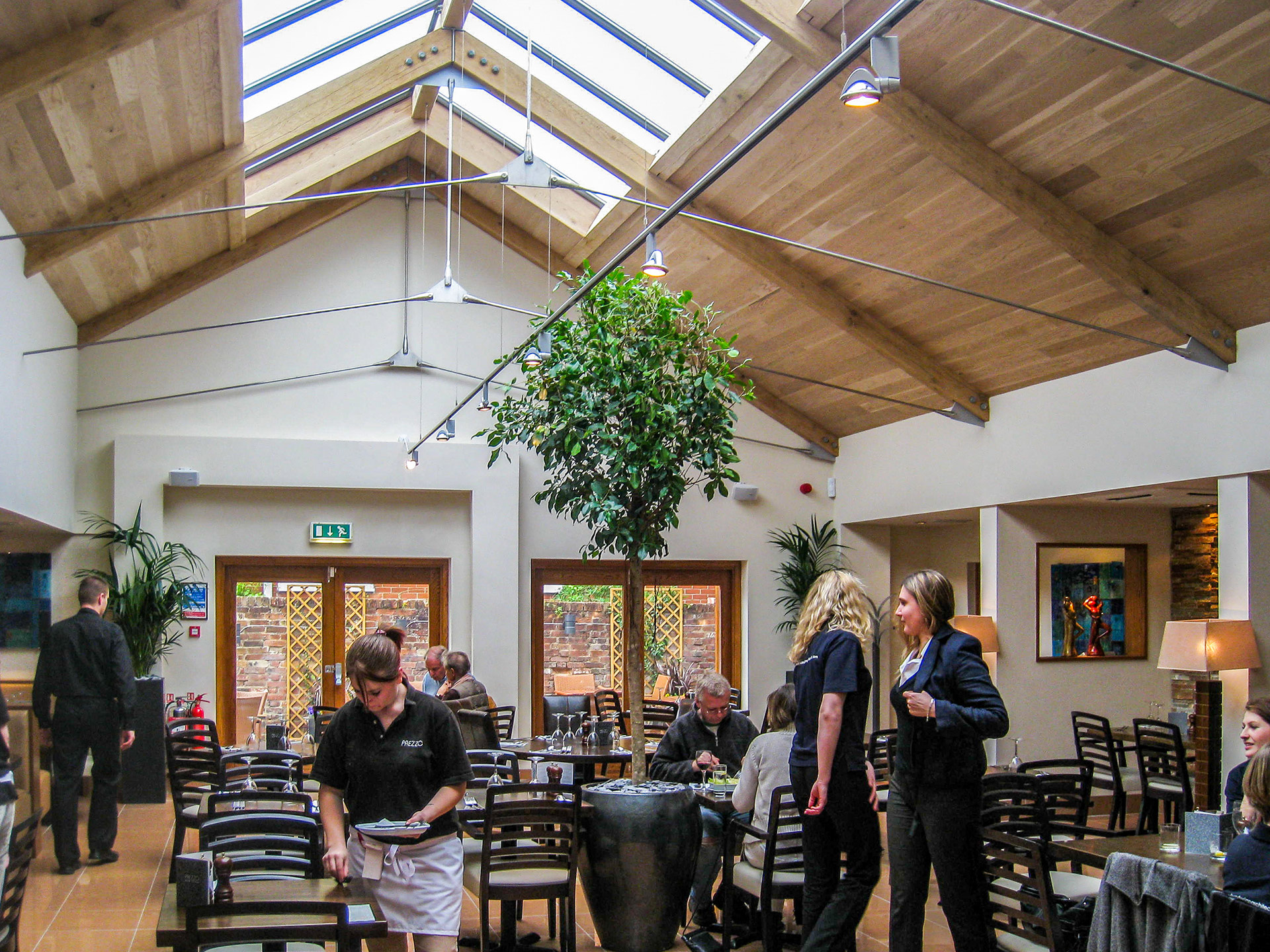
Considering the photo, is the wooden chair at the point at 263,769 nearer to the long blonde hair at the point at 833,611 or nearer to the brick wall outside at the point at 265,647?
the long blonde hair at the point at 833,611

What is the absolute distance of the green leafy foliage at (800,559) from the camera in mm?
12609

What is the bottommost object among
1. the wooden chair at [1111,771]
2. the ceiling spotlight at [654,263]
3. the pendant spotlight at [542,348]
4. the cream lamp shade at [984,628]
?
the wooden chair at [1111,771]

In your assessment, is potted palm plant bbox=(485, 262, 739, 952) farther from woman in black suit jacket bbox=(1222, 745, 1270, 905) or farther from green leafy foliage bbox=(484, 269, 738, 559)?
woman in black suit jacket bbox=(1222, 745, 1270, 905)

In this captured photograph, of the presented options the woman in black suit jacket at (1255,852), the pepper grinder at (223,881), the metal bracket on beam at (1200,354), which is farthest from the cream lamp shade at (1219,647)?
the pepper grinder at (223,881)

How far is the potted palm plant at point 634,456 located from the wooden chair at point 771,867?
0.20 metres

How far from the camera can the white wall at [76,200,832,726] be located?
1109 cm

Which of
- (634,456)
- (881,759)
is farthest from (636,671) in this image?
(881,759)

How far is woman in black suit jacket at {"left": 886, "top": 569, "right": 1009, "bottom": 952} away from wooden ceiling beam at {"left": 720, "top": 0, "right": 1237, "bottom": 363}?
Answer: 3.94 meters

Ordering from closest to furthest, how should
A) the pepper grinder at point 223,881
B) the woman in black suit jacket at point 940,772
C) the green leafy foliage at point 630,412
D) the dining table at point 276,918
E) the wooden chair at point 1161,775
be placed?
the dining table at point 276,918 < the pepper grinder at point 223,881 < the woman in black suit jacket at point 940,772 < the green leafy foliage at point 630,412 < the wooden chair at point 1161,775

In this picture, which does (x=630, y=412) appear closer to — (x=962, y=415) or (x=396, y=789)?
(x=396, y=789)

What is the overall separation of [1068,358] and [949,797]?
5724mm

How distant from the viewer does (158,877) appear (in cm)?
728

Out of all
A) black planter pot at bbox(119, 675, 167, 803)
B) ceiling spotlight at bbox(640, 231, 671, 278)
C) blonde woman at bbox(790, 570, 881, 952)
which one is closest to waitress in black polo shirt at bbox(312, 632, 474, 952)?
blonde woman at bbox(790, 570, 881, 952)

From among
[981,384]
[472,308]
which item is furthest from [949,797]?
[472,308]
